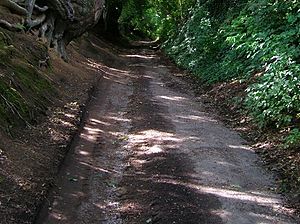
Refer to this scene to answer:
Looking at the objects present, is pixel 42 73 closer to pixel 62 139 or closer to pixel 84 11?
pixel 62 139

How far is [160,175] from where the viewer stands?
7582mm

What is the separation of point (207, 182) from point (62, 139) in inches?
130

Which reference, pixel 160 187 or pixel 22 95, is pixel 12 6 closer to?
pixel 22 95

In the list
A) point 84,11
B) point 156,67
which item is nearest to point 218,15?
point 156,67

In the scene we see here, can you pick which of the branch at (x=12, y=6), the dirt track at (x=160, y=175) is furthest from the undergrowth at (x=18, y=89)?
the branch at (x=12, y=6)

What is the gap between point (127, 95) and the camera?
15.1 m

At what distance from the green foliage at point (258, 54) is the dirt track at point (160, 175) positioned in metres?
1.18

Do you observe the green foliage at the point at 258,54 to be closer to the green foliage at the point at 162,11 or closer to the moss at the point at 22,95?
the moss at the point at 22,95

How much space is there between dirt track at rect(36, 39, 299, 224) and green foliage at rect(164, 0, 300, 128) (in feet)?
3.89

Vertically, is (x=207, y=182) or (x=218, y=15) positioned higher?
(x=218, y=15)

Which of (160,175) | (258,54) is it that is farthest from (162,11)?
(160,175)

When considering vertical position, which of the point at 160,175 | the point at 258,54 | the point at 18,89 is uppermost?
the point at 258,54

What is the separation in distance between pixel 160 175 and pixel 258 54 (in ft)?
21.4

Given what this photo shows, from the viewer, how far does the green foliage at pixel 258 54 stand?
373 inches
